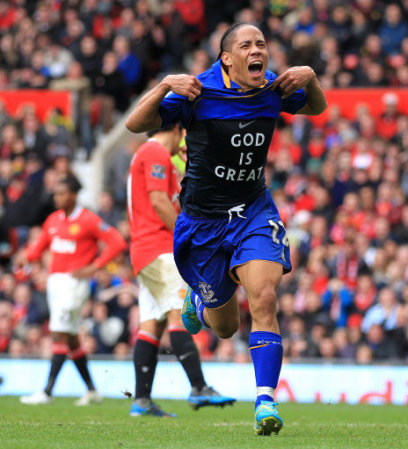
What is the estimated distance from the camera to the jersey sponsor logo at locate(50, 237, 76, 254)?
11.3 meters

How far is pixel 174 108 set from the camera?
6.80 m

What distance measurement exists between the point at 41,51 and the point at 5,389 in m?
10.0

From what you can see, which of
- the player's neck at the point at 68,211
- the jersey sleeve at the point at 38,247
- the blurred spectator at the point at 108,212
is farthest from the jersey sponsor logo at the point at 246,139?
the blurred spectator at the point at 108,212

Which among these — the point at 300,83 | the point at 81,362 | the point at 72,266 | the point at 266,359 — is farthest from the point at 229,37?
the point at 81,362

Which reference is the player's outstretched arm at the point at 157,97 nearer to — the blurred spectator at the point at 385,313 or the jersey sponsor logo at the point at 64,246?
the jersey sponsor logo at the point at 64,246

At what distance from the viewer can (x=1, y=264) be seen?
1903 centimetres

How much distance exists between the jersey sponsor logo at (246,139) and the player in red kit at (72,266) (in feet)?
14.8

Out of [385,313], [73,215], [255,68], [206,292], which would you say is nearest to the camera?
[255,68]

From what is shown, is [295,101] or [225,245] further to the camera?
[295,101]

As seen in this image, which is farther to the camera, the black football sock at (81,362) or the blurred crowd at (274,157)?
the blurred crowd at (274,157)

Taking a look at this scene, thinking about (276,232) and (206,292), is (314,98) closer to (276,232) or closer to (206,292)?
(276,232)

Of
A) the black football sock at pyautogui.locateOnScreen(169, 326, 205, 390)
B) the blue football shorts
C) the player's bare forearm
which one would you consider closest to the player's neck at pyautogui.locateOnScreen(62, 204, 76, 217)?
the black football sock at pyautogui.locateOnScreen(169, 326, 205, 390)

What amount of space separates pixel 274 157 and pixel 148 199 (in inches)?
318

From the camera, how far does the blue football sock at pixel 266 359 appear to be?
6488mm
